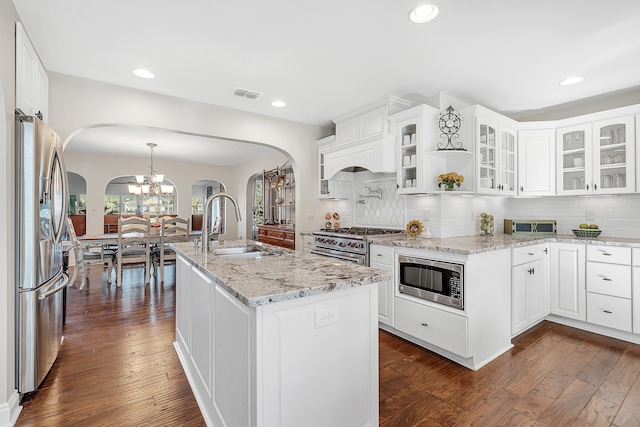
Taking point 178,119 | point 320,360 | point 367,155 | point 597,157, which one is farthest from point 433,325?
point 178,119

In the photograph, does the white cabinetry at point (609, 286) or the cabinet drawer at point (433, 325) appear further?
the white cabinetry at point (609, 286)

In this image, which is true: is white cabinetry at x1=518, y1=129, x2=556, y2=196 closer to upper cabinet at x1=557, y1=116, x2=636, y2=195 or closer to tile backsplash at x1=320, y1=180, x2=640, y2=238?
upper cabinet at x1=557, y1=116, x2=636, y2=195

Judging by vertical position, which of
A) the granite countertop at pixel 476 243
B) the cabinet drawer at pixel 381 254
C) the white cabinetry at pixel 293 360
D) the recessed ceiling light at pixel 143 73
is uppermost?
the recessed ceiling light at pixel 143 73

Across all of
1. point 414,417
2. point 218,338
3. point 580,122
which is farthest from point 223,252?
point 580,122

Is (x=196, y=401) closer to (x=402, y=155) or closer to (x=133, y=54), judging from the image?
(x=133, y=54)

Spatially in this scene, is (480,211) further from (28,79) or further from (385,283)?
(28,79)

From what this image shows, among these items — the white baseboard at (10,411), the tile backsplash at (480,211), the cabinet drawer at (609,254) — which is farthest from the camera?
the tile backsplash at (480,211)

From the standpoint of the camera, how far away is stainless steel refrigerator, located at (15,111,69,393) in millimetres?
1831

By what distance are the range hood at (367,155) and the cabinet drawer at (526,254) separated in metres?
1.43

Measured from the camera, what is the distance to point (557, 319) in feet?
10.8

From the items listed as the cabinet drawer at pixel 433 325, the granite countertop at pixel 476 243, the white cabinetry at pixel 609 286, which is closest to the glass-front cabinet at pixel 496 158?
the granite countertop at pixel 476 243

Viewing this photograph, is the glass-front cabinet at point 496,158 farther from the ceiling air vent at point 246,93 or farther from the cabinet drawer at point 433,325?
the ceiling air vent at point 246,93

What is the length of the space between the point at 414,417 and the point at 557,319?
2.47m

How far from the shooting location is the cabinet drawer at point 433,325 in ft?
7.75
